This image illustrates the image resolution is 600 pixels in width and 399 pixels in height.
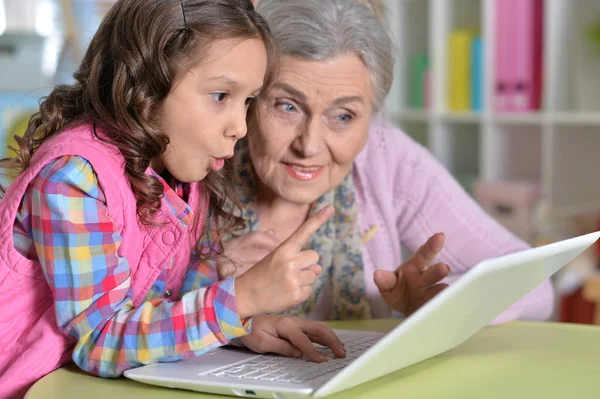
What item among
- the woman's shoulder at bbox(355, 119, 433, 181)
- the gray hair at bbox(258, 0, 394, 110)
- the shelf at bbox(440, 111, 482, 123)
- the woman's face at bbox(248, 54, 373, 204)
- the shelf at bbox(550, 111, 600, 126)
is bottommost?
the shelf at bbox(440, 111, 482, 123)

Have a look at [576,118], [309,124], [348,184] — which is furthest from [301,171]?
[576,118]

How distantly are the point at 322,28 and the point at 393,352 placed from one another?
0.66 m

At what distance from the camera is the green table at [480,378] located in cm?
96

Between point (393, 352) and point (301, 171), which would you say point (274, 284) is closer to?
point (393, 352)

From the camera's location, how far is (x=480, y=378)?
101 centimetres

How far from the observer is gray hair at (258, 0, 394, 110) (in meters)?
1.38

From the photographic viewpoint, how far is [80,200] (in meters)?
0.97

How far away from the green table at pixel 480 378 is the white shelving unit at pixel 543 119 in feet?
5.65

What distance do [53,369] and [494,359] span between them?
569 mm

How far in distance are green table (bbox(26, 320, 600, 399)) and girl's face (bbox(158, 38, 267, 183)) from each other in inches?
12.0

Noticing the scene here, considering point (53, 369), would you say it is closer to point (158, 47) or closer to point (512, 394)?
point (158, 47)

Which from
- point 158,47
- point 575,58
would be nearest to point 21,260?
point 158,47

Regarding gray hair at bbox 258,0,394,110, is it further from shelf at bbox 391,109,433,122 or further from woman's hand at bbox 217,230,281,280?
shelf at bbox 391,109,433,122

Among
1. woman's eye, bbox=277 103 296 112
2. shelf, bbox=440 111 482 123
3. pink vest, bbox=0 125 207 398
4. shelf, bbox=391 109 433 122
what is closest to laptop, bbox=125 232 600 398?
pink vest, bbox=0 125 207 398
